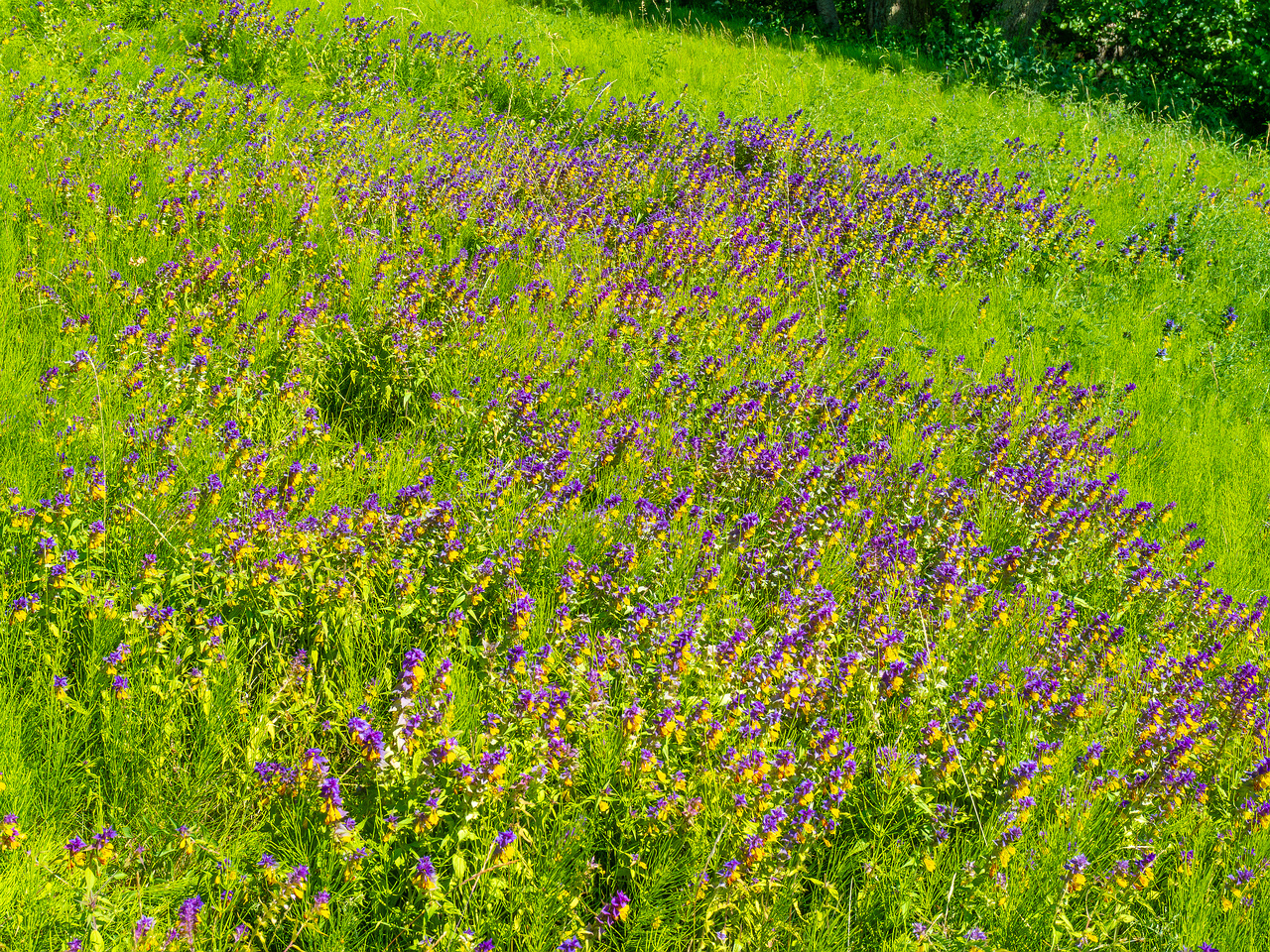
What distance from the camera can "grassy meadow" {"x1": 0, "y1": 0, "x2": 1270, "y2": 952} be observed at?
2740 millimetres

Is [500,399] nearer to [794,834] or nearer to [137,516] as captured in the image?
[137,516]

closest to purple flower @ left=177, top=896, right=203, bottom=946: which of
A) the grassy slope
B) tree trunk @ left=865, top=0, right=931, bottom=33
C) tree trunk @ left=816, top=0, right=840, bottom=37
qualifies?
the grassy slope

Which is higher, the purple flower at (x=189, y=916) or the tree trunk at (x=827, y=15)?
the tree trunk at (x=827, y=15)

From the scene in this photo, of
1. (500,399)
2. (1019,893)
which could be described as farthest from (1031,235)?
(1019,893)

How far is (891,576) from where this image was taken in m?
3.88

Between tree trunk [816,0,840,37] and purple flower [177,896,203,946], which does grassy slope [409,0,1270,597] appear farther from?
purple flower [177,896,203,946]

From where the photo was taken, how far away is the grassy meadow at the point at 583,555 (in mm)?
2740

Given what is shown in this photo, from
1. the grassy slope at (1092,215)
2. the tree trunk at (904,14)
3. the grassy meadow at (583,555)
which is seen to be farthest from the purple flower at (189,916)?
the tree trunk at (904,14)

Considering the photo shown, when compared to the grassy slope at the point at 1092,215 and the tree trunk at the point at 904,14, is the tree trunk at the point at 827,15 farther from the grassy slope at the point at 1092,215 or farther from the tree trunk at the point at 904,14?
the grassy slope at the point at 1092,215

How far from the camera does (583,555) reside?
12.6 feet

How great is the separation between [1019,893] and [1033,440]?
2868 millimetres

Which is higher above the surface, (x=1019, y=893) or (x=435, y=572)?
(x=435, y=572)

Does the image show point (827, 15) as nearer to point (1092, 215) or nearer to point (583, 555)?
point (1092, 215)

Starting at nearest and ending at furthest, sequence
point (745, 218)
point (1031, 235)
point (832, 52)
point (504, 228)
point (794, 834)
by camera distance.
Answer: point (794, 834) < point (504, 228) < point (745, 218) < point (1031, 235) < point (832, 52)
